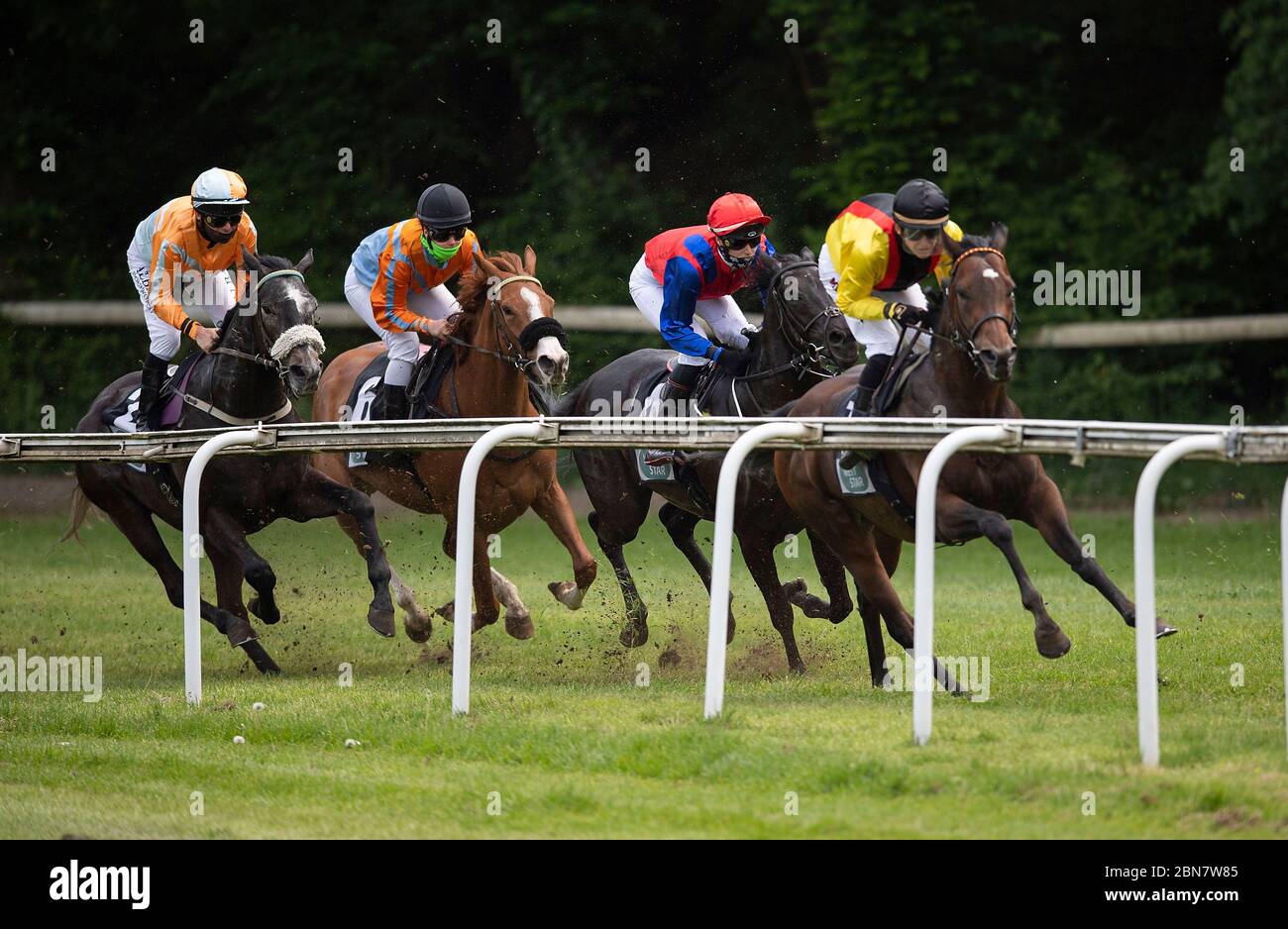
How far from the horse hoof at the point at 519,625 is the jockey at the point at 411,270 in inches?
46.2

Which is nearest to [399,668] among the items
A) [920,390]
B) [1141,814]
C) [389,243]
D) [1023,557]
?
[389,243]

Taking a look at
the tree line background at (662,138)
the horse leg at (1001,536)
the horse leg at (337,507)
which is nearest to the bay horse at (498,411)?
the horse leg at (337,507)

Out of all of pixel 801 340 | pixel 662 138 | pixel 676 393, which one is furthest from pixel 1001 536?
pixel 662 138

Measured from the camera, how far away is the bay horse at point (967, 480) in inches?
268

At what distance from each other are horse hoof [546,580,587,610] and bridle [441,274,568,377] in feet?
3.92

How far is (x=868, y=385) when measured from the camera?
7.52 m

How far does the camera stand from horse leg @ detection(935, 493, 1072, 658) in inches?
254

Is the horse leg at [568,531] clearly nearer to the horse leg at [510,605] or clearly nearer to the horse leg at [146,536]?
the horse leg at [510,605]

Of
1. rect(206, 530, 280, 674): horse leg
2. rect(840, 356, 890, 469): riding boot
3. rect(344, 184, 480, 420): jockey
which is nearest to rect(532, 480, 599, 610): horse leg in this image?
rect(344, 184, 480, 420): jockey

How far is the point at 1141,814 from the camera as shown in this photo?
4973 millimetres

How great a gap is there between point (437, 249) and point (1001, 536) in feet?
11.8

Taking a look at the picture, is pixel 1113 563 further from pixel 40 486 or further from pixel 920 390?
pixel 40 486

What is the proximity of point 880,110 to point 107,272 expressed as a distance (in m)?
8.16

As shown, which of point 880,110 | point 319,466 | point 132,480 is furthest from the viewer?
point 880,110
